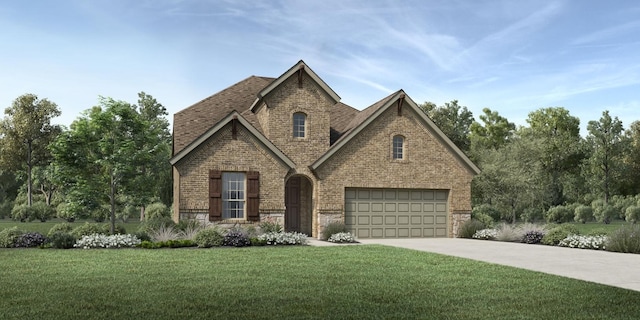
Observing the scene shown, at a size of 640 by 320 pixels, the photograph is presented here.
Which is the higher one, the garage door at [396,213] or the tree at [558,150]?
the tree at [558,150]

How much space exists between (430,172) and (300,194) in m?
6.31

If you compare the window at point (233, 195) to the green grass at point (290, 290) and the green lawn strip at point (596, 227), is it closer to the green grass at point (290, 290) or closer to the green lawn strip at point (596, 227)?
the green grass at point (290, 290)

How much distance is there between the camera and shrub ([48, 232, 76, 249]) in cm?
1775

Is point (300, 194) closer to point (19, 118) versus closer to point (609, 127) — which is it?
point (19, 118)

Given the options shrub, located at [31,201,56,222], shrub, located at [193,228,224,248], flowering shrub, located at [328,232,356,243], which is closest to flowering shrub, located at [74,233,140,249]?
shrub, located at [193,228,224,248]

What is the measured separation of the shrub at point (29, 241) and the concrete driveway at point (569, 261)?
43.8 ft

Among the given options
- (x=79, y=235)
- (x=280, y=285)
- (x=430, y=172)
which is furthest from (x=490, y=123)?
(x=280, y=285)

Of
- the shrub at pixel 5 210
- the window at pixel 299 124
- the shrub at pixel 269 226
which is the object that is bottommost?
the shrub at pixel 5 210

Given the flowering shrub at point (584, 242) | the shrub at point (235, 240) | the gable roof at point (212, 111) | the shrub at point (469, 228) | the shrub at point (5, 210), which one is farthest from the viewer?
the shrub at point (5, 210)

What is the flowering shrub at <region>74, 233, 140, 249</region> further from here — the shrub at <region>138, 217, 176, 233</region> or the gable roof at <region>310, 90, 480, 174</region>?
the gable roof at <region>310, 90, 480, 174</region>

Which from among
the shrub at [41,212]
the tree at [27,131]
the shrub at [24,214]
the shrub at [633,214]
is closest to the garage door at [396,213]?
the shrub at [633,214]

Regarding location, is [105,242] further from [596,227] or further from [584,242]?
[596,227]

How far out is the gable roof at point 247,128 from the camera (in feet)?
74.2

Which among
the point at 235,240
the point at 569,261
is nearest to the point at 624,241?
the point at 569,261
